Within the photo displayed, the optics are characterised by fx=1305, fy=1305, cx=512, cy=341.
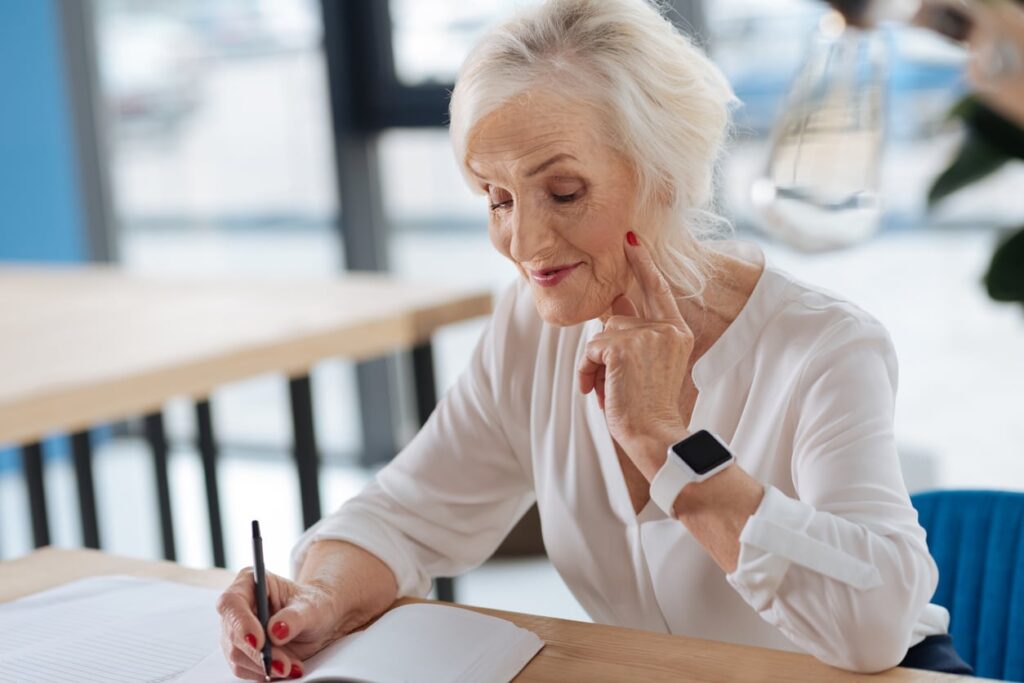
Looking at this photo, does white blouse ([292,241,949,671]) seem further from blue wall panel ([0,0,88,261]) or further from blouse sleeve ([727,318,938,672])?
blue wall panel ([0,0,88,261])

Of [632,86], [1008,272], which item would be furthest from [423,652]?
[1008,272]

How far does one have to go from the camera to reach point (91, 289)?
135 inches

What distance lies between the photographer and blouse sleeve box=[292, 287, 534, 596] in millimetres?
1520

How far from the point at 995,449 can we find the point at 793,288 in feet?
7.14

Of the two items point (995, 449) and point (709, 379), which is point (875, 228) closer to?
point (709, 379)

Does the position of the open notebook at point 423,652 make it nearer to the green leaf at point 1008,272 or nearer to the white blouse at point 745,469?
the white blouse at point 745,469

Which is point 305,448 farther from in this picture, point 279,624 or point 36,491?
point 279,624

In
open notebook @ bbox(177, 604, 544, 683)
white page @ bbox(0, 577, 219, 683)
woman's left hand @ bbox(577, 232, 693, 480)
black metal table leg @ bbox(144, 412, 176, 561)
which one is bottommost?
black metal table leg @ bbox(144, 412, 176, 561)

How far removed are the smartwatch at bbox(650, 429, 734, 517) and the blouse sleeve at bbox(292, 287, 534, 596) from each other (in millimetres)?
387

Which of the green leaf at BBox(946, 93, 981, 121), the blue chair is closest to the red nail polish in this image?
the blue chair

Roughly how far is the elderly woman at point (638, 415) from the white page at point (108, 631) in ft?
0.26

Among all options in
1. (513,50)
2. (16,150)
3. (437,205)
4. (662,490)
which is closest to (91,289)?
(437,205)

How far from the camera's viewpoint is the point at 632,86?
1.35 meters

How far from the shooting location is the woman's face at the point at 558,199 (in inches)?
53.2
